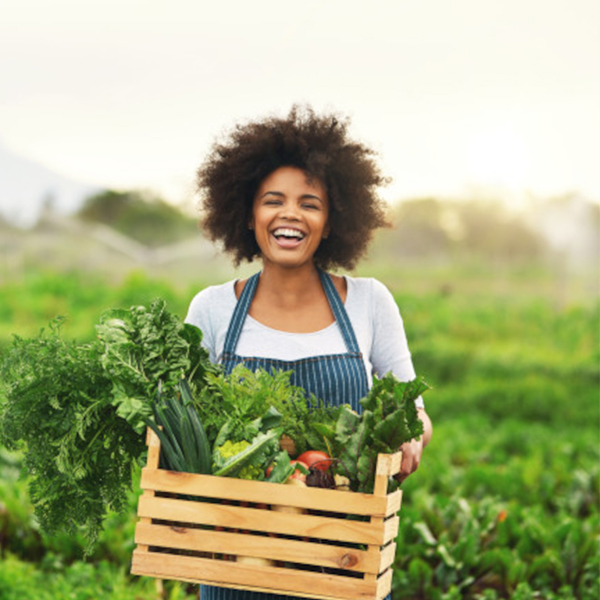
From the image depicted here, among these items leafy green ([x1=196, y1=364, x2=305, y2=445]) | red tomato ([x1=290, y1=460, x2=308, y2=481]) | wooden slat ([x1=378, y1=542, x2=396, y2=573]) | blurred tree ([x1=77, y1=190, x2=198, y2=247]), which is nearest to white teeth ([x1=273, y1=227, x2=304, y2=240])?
leafy green ([x1=196, y1=364, x2=305, y2=445])

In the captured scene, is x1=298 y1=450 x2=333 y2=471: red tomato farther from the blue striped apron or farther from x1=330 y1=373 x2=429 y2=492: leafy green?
the blue striped apron

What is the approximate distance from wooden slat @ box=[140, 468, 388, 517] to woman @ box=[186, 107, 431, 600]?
1.83ft

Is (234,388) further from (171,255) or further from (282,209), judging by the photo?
(171,255)

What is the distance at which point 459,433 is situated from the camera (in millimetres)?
9711

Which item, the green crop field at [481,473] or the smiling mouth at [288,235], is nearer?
the smiling mouth at [288,235]

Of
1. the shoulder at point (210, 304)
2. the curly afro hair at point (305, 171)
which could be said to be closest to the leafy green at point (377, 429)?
the shoulder at point (210, 304)

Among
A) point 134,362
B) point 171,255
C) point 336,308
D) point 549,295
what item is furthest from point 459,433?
point 171,255

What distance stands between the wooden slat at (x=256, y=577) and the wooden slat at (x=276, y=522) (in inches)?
3.8

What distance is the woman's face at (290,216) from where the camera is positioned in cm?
305

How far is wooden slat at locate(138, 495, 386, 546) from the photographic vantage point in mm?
2447

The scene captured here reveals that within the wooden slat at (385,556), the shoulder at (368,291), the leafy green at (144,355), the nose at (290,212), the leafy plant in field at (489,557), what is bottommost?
Answer: the leafy plant in field at (489,557)

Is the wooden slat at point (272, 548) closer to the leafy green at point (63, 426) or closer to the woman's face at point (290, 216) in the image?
the leafy green at point (63, 426)

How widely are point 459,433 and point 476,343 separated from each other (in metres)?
7.69

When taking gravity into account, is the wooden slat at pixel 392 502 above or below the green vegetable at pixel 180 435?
below
